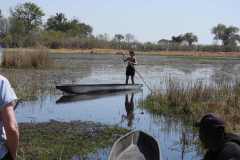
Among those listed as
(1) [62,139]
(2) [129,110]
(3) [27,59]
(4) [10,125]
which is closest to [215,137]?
(4) [10,125]

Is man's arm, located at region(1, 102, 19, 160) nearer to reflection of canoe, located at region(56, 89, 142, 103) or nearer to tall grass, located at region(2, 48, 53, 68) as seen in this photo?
reflection of canoe, located at region(56, 89, 142, 103)

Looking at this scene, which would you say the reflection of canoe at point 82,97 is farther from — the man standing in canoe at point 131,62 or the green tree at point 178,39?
the green tree at point 178,39

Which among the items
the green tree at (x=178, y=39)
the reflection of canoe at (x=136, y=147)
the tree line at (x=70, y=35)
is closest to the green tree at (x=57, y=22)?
the tree line at (x=70, y=35)

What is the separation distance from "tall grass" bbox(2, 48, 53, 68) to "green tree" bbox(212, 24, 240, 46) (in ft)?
298

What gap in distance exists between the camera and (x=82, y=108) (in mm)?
15141

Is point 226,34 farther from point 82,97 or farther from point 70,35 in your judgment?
point 82,97

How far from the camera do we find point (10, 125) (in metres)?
3.71

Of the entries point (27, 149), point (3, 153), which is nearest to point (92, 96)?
point (27, 149)

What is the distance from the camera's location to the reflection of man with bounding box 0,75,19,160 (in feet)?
12.0

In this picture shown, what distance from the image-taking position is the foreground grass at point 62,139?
325 inches

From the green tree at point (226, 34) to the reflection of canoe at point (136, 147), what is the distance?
110564 mm

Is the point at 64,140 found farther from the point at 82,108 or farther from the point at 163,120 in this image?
the point at 82,108

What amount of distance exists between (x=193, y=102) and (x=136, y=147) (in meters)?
6.63

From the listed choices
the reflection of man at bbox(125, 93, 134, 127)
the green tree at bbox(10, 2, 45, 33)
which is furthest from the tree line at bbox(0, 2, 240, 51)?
the reflection of man at bbox(125, 93, 134, 127)
